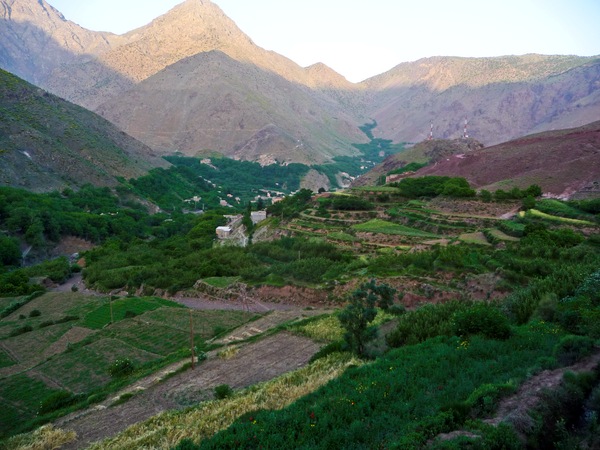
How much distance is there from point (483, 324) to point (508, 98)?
6182 inches

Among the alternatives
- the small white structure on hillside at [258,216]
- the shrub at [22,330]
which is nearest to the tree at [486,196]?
the small white structure on hillside at [258,216]

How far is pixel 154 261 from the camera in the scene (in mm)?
41281

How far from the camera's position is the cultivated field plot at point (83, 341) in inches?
707

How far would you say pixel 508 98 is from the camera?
151000 millimetres

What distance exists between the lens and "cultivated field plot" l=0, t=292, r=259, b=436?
59.0ft

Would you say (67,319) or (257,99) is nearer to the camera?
(67,319)

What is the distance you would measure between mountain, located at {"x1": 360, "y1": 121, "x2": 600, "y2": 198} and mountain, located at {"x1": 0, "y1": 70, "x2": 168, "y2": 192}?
50.5m

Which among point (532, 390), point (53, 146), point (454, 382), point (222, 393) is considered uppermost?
point (53, 146)

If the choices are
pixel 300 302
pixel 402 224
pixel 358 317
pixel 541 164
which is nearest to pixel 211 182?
pixel 541 164

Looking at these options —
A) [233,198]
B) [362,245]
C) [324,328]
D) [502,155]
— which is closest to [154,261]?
[362,245]

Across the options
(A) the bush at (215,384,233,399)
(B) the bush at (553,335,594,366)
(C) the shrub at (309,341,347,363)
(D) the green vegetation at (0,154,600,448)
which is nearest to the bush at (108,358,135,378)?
(D) the green vegetation at (0,154,600,448)

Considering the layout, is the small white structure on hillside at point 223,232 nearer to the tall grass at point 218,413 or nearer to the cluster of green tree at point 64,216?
the cluster of green tree at point 64,216

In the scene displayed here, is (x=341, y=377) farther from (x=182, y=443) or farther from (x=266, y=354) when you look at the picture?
(x=266, y=354)

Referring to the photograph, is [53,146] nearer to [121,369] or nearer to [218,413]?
[121,369]
